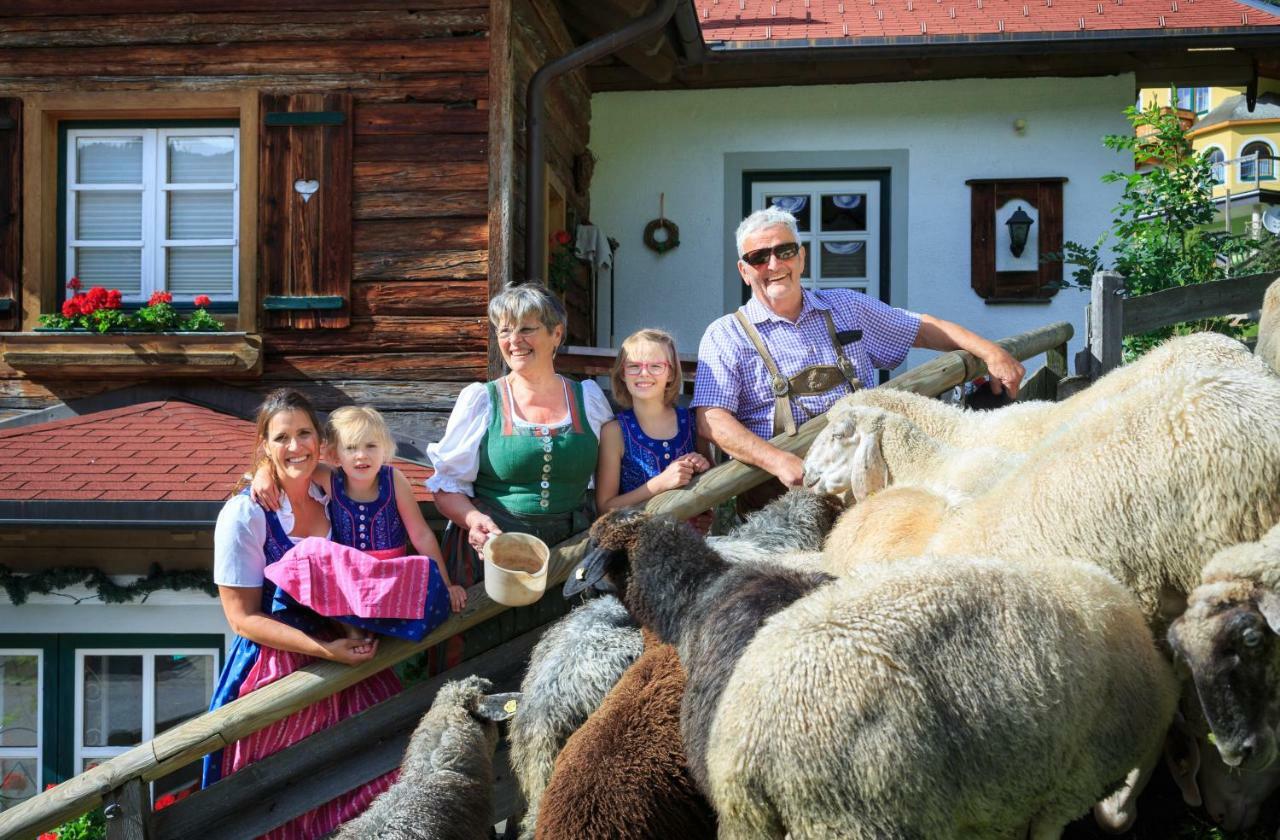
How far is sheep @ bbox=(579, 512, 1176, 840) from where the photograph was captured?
2328 millimetres

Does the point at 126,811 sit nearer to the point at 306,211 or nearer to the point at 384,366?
the point at 384,366

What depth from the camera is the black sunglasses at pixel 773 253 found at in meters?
4.42

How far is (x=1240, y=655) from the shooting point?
8.02ft

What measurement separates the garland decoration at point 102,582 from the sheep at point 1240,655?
19.3 feet

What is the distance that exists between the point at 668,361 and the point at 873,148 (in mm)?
5900

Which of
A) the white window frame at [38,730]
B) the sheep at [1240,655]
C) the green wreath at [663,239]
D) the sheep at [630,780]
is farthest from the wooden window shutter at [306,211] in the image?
the sheep at [1240,655]

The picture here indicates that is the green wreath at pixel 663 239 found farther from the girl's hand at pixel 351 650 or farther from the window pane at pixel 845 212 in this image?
the girl's hand at pixel 351 650

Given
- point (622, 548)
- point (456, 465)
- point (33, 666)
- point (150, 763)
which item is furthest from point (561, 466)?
point (33, 666)

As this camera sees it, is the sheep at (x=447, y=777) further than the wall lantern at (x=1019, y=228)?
No

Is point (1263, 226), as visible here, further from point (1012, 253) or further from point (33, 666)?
point (33, 666)

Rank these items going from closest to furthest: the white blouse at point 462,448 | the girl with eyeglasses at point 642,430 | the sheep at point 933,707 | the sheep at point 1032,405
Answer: the sheep at point 933,707, the sheep at point 1032,405, the white blouse at point 462,448, the girl with eyeglasses at point 642,430

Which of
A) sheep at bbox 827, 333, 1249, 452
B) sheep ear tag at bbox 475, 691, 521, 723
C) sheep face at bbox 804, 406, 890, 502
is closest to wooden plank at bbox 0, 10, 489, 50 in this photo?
sheep at bbox 827, 333, 1249, 452

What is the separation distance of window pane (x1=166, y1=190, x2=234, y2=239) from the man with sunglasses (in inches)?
178

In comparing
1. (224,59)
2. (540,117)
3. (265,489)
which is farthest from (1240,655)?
(224,59)
